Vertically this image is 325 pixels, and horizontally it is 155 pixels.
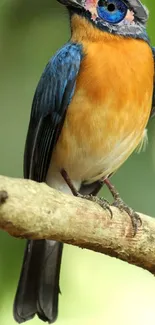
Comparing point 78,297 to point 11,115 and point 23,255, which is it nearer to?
point 23,255

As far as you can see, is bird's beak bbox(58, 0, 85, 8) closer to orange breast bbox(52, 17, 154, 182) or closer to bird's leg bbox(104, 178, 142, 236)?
orange breast bbox(52, 17, 154, 182)

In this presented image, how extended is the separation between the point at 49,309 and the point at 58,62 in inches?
52.3

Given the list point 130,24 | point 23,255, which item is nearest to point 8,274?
point 23,255

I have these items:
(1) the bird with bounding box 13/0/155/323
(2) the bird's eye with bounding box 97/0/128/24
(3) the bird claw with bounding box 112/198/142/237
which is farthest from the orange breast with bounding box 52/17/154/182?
(3) the bird claw with bounding box 112/198/142/237

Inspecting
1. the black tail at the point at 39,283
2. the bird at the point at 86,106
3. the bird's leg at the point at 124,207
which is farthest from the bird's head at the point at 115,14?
the black tail at the point at 39,283

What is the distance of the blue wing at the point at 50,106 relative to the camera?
399 cm

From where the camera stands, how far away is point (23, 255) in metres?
3.80

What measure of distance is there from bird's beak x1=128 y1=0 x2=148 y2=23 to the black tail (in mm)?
1361

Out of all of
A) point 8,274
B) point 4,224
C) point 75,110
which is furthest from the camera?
point 75,110

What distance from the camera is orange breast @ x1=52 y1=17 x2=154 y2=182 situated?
154 inches

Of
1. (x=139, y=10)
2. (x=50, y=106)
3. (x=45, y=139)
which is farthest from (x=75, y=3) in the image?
(x=45, y=139)

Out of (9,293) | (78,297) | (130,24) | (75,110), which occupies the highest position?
(130,24)

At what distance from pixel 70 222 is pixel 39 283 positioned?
1.27 meters

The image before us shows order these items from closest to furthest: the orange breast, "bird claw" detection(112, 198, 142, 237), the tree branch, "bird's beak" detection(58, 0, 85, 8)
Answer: the tree branch, "bird claw" detection(112, 198, 142, 237), the orange breast, "bird's beak" detection(58, 0, 85, 8)
